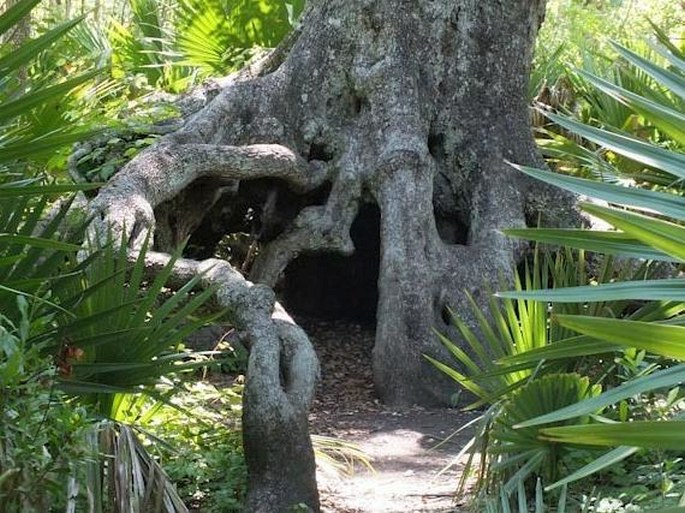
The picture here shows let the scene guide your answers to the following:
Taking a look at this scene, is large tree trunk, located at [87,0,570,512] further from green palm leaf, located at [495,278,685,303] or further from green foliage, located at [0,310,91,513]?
green palm leaf, located at [495,278,685,303]

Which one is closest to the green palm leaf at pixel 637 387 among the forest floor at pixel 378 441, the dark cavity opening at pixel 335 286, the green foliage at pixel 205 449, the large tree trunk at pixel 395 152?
the green foliage at pixel 205 449

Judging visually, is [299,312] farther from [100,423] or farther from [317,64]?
[100,423]

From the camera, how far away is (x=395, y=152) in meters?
7.56

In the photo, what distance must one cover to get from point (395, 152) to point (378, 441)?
2.11 metres

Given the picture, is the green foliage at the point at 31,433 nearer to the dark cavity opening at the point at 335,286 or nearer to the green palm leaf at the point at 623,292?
the green palm leaf at the point at 623,292

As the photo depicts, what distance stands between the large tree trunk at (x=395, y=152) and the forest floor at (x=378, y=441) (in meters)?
0.29

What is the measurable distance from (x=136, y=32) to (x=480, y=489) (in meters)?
7.22

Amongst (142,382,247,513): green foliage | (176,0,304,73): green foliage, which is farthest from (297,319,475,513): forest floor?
(176,0,304,73): green foliage

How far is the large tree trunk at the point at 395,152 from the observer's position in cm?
723

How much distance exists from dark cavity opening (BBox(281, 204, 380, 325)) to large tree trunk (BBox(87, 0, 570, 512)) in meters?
1.03

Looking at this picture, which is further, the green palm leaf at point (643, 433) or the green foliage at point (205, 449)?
the green foliage at point (205, 449)

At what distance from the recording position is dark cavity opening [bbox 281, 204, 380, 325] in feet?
29.7

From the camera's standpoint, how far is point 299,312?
916 centimetres

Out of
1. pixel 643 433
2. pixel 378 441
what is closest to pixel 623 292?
pixel 643 433
